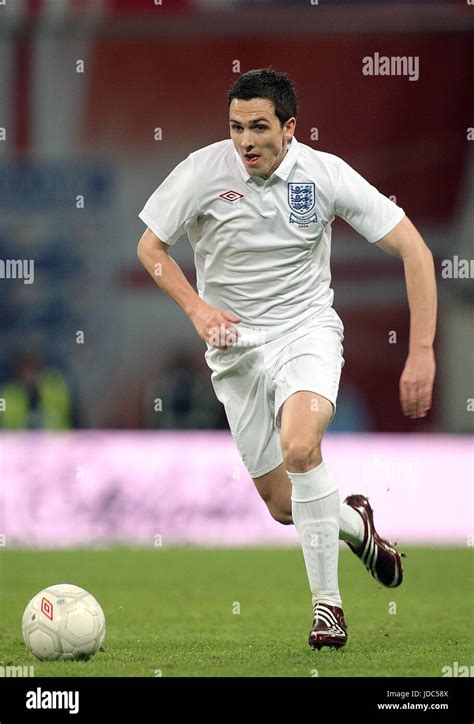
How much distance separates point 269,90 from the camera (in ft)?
17.9

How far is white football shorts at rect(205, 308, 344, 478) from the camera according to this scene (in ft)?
18.2

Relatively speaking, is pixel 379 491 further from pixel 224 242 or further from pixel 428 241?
pixel 224 242

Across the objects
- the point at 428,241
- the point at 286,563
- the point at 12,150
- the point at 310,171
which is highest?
the point at 12,150

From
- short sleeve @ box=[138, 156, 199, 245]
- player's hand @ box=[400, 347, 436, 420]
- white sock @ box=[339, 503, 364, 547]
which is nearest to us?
player's hand @ box=[400, 347, 436, 420]

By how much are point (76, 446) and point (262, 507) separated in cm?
160

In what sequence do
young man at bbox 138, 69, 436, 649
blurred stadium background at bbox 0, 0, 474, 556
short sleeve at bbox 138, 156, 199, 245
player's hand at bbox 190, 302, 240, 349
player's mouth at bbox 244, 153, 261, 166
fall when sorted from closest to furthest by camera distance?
player's hand at bbox 190, 302, 240, 349
young man at bbox 138, 69, 436, 649
player's mouth at bbox 244, 153, 261, 166
short sleeve at bbox 138, 156, 199, 245
blurred stadium background at bbox 0, 0, 474, 556

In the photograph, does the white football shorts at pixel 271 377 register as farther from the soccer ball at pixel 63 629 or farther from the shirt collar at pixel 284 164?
the soccer ball at pixel 63 629

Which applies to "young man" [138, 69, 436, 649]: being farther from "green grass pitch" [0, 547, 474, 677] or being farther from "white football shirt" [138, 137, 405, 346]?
"green grass pitch" [0, 547, 474, 677]

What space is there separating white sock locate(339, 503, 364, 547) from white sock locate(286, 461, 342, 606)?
1.90ft

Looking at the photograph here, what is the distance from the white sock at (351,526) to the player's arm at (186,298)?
1.21m

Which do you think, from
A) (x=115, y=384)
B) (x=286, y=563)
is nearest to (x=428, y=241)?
(x=115, y=384)

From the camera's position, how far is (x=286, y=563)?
10.3 meters

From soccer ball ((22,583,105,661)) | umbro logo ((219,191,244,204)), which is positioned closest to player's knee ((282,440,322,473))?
soccer ball ((22,583,105,661))

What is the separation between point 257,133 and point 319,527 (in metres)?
1.53
